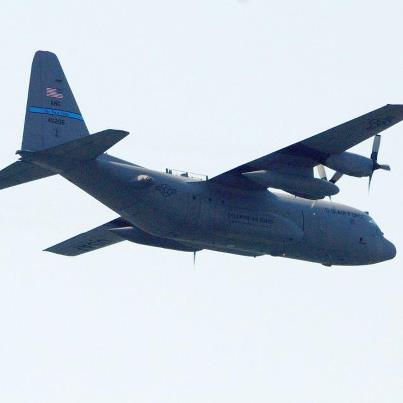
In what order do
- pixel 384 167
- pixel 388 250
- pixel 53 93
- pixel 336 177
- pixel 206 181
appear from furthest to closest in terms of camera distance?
pixel 388 250 < pixel 336 177 < pixel 384 167 < pixel 206 181 < pixel 53 93

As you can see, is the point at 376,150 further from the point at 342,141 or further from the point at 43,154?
the point at 43,154

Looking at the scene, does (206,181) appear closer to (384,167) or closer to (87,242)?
(384,167)

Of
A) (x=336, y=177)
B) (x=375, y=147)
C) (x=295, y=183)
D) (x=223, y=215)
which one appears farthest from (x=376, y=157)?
(x=223, y=215)

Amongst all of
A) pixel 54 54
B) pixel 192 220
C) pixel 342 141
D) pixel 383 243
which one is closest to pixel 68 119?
pixel 54 54

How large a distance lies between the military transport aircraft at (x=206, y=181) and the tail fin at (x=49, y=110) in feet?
0.11

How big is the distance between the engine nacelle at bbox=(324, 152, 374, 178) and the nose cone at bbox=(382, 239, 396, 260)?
205 inches

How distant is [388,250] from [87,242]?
1154 cm

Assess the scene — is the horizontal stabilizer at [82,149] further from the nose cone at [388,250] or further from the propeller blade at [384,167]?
the nose cone at [388,250]

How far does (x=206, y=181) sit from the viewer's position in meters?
43.8

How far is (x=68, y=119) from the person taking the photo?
4250cm

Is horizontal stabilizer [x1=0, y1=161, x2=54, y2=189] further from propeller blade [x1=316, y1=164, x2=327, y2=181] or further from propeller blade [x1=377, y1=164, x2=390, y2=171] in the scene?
propeller blade [x1=377, y1=164, x2=390, y2=171]

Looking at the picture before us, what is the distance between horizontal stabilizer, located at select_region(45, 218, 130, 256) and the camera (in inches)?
1898

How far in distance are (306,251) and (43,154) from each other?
10795 mm

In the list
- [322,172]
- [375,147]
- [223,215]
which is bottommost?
[223,215]
